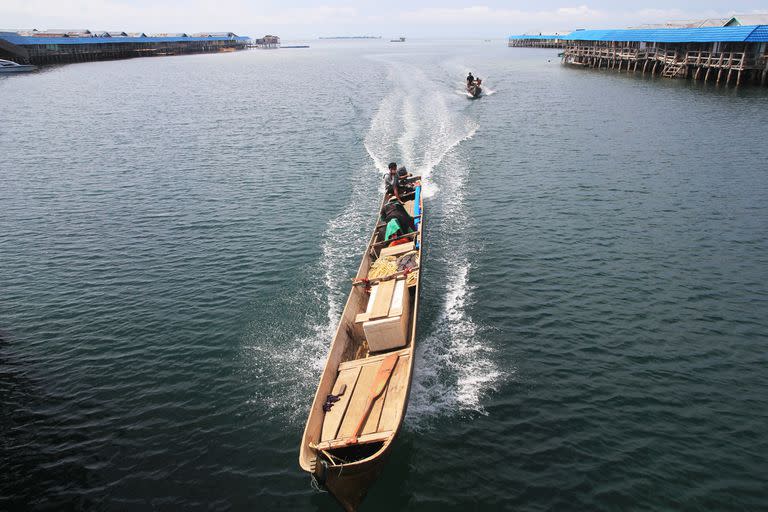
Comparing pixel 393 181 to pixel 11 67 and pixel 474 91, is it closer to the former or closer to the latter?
pixel 474 91

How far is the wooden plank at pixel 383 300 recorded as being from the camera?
14898 mm

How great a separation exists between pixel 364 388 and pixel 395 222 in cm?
997

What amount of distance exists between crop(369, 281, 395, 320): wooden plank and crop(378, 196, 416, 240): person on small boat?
14.5 ft

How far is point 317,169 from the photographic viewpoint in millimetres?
35875

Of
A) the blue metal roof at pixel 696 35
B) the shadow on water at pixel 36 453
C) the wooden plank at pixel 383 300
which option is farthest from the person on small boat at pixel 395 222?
the blue metal roof at pixel 696 35

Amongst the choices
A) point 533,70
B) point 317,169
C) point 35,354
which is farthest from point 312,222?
point 533,70

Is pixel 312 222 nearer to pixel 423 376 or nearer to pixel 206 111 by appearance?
pixel 423 376

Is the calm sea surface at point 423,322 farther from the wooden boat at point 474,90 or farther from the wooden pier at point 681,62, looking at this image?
the wooden pier at point 681,62

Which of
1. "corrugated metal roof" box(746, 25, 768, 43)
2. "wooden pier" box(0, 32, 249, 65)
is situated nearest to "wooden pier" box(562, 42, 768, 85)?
"corrugated metal roof" box(746, 25, 768, 43)

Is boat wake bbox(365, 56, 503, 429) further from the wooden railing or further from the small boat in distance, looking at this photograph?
the small boat in distance

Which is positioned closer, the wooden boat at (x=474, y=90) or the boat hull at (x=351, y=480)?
the boat hull at (x=351, y=480)

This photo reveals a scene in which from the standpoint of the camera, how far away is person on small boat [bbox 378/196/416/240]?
21.2 meters

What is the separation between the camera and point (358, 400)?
40.6 feet

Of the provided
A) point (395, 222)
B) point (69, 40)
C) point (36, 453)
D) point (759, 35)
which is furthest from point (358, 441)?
point (69, 40)
